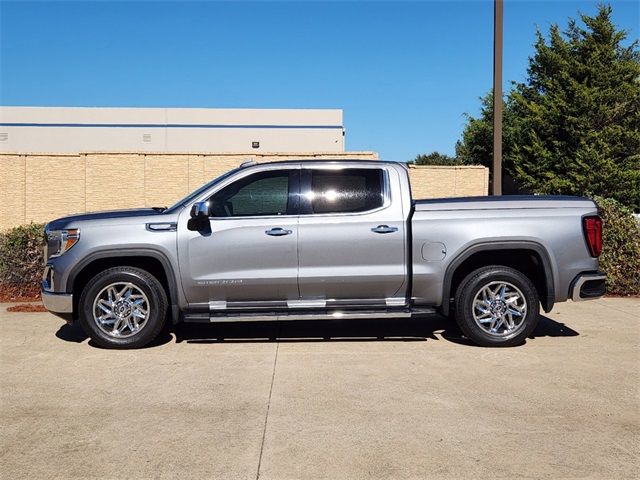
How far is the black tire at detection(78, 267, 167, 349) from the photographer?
6.30 m

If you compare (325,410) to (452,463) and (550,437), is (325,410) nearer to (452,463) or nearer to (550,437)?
(452,463)

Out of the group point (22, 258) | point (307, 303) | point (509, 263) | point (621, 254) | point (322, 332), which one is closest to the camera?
point (307, 303)

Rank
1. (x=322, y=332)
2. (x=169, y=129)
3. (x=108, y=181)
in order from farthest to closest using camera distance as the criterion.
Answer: (x=169, y=129) < (x=108, y=181) < (x=322, y=332)

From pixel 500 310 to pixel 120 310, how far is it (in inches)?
158

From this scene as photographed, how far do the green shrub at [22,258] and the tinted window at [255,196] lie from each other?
4.29 meters

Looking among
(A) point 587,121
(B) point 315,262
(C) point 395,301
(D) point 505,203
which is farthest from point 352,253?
(A) point 587,121

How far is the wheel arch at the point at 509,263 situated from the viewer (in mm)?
6320

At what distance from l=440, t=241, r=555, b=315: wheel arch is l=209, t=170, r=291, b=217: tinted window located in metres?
1.94

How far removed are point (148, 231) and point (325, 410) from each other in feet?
9.46

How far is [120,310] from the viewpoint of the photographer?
634 cm

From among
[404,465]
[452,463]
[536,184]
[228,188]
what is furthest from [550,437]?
[536,184]

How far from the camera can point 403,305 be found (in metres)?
6.42

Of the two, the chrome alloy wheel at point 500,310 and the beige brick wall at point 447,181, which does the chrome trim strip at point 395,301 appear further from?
the beige brick wall at point 447,181

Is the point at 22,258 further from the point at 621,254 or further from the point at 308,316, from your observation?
the point at 621,254
